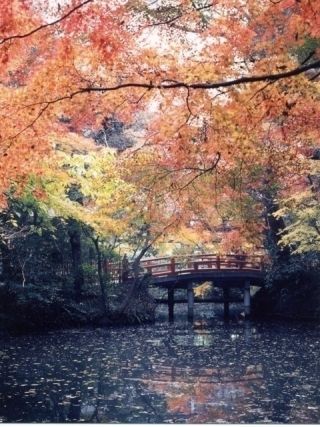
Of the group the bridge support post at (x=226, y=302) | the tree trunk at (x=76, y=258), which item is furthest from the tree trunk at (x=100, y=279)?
the bridge support post at (x=226, y=302)

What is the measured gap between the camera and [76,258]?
12484 mm

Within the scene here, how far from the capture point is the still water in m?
5.46

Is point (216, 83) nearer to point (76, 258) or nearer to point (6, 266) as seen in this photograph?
point (6, 266)

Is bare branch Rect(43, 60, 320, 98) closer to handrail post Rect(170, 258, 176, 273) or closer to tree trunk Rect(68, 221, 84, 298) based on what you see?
tree trunk Rect(68, 221, 84, 298)

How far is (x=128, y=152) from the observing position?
9414mm

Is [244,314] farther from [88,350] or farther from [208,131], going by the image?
[208,131]

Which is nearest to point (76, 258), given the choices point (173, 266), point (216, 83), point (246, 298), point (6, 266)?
point (6, 266)

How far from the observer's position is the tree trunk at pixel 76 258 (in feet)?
40.0

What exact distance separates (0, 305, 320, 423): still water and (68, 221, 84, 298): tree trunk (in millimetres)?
1321

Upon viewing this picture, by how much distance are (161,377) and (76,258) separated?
227 inches

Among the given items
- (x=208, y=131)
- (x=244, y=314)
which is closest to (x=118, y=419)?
(x=208, y=131)

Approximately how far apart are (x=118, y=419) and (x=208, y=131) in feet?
9.25

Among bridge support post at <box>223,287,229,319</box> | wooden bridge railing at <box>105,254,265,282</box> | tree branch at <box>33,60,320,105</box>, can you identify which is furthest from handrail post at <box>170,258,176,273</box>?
tree branch at <box>33,60,320,105</box>

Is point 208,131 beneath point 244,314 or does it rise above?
above
